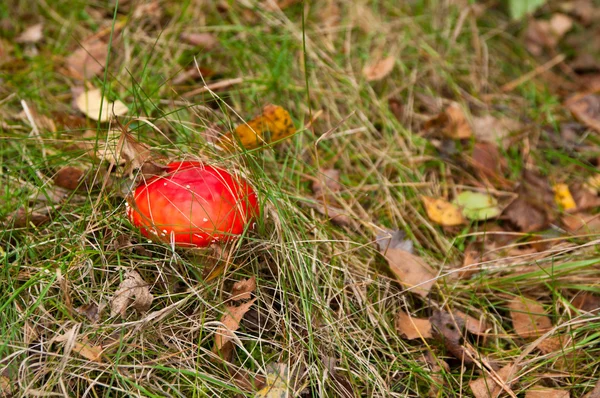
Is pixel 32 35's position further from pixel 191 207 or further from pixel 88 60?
pixel 191 207

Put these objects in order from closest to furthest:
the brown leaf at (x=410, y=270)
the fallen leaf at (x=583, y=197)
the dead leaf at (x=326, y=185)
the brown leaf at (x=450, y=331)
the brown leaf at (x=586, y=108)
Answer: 1. the brown leaf at (x=450, y=331)
2. the brown leaf at (x=410, y=270)
3. the dead leaf at (x=326, y=185)
4. the fallen leaf at (x=583, y=197)
5. the brown leaf at (x=586, y=108)

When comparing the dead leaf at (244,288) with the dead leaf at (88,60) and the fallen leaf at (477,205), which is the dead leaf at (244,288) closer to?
the fallen leaf at (477,205)

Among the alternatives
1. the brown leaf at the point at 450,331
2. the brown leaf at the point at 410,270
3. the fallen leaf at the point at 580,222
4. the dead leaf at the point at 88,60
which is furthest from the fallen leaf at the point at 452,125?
the dead leaf at the point at 88,60

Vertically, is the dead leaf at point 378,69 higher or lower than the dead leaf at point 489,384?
higher

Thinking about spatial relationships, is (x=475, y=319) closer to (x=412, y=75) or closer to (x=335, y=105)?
(x=335, y=105)

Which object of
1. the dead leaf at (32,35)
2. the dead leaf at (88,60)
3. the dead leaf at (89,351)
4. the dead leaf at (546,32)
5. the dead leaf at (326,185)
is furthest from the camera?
the dead leaf at (546,32)

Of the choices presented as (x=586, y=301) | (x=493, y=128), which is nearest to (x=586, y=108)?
(x=493, y=128)

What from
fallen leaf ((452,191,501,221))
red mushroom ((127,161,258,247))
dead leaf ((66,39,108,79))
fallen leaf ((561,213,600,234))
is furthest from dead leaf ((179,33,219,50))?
fallen leaf ((561,213,600,234))
